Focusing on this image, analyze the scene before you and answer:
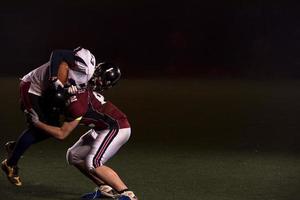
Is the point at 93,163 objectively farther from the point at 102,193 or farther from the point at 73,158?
the point at 102,193

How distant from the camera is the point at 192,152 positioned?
28.6 feet

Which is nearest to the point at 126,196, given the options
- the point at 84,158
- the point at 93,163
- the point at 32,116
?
the point at 93,163

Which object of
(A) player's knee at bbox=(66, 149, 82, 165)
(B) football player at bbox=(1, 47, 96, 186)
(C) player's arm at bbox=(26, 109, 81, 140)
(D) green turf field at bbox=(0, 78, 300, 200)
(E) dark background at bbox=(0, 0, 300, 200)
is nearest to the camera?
(C) player's arm at bbox=(26, 109, 81, 140)

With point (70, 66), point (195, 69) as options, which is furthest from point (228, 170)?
point (195, 69)

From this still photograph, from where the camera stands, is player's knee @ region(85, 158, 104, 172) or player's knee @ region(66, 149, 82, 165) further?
player's knee @ region(66, 149, 82, 165)

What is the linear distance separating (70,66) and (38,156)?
2603 mm

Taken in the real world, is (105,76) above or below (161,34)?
above

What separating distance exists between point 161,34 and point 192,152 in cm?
1570

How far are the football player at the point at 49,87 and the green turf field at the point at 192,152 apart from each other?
415 mm

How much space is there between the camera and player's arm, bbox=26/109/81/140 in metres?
5.75

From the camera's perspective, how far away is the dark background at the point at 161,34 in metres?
23.2

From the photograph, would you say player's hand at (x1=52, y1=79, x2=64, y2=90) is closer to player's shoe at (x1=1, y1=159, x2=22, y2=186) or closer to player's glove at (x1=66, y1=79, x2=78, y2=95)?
player's glove at (x1=66, y1=79, x2=78, y2=95)

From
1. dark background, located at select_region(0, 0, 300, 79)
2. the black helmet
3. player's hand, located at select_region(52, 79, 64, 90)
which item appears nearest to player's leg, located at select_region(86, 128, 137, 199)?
the black helmet

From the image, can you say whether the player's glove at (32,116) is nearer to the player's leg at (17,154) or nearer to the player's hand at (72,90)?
the player's leg at (17,154)
